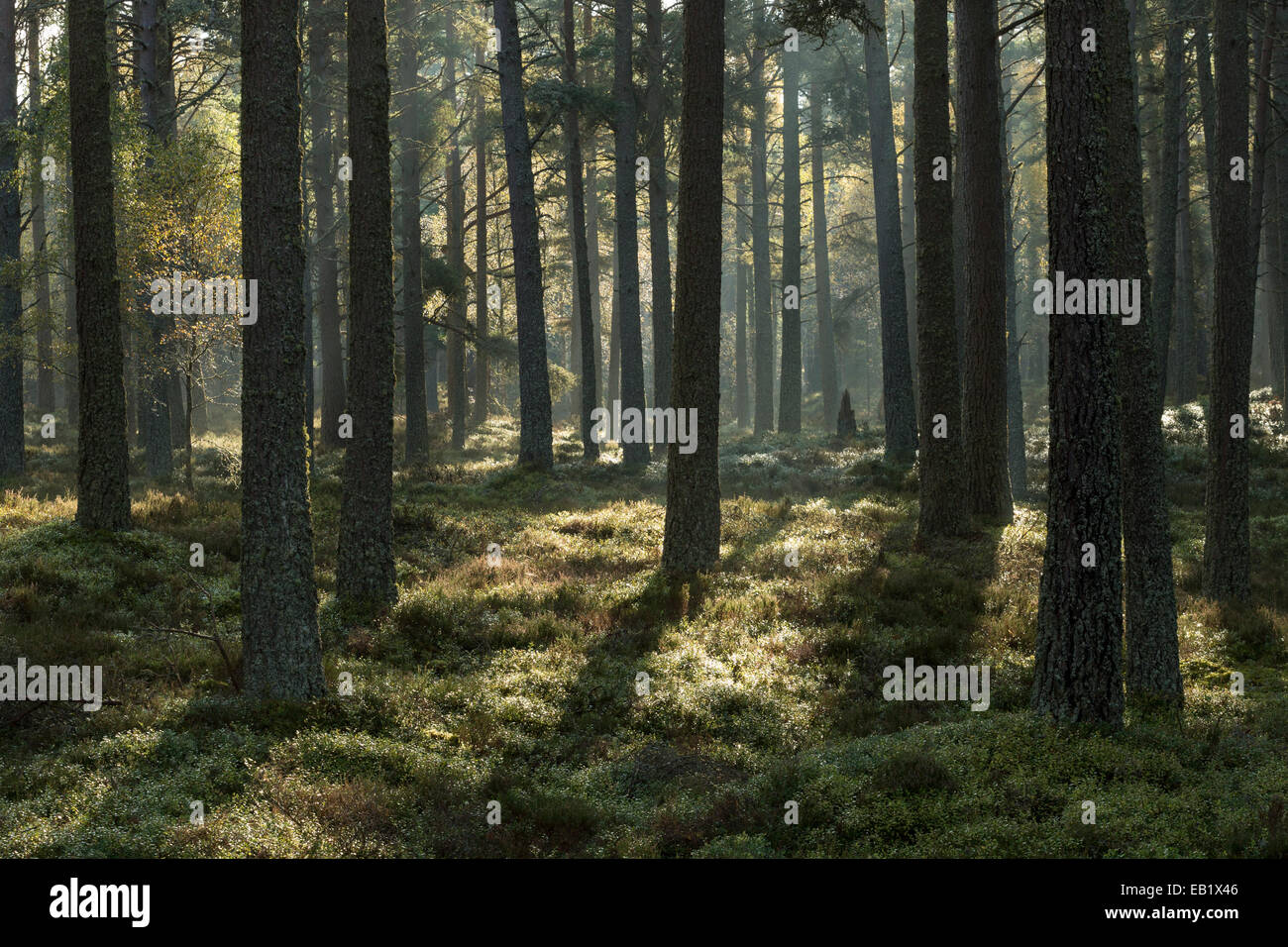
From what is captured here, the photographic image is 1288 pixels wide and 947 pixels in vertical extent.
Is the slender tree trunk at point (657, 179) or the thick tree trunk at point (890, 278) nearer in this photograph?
the thick tree trunk at point (890, 278)

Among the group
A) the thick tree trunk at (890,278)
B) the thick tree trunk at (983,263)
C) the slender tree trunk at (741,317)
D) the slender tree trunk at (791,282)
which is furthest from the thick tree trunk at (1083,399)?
the slender tree trunk at (741,317)

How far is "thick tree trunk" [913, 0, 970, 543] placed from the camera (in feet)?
46.0

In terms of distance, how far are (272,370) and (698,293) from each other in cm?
658

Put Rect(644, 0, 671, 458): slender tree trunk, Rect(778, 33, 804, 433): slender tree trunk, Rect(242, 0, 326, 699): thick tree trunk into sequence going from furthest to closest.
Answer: Rect(778, 33, 804, 433): slender tree trunk < Rect(644, 0, 671, 458): slender tree trunk < Rect(242, 0, 326, 699): thick tree trunk

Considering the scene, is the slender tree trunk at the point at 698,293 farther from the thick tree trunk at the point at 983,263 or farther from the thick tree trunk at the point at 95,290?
the thick tree trunk at the point at 95,290

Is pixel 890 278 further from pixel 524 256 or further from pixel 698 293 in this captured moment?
pixel 698 293

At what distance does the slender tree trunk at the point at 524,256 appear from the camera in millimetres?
21953

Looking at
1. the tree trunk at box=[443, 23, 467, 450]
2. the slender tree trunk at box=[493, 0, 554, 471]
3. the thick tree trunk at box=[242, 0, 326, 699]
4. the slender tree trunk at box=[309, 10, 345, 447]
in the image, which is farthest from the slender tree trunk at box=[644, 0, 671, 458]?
the thick tree trunk at box=[242, 0, 326, 699]

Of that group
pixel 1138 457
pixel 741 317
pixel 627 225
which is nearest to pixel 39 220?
pixel 627 225

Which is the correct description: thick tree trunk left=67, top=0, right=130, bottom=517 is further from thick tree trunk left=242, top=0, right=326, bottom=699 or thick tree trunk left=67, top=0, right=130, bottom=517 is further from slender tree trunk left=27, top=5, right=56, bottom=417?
slender tree trunk left=27, top=5, right=56, bottom=417

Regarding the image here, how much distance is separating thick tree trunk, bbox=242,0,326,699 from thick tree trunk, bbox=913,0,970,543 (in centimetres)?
918

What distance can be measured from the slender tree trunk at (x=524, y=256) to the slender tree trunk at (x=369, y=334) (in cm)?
1021

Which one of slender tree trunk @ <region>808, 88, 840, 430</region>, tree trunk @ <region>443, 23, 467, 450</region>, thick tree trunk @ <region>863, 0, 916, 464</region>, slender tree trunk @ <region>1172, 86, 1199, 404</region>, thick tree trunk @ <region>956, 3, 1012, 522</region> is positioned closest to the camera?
thick tree trunk @ <region>956, 3, 1012, 522</region>
